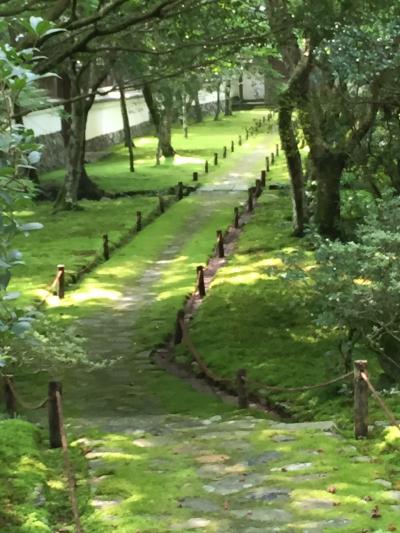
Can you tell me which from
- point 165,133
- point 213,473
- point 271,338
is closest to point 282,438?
point 213,473

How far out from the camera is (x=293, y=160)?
18.8 m

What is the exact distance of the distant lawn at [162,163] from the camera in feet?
108

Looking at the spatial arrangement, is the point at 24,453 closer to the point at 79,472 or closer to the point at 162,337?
the point at 79,472

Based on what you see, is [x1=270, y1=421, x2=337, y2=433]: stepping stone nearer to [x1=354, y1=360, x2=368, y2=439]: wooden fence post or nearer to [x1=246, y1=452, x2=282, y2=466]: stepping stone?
[x1=354, y1=360, x2=368, y2=439]: wooden fence post

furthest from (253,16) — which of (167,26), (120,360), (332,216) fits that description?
(120,360)

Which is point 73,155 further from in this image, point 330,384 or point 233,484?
point 233,484

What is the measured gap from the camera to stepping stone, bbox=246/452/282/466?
22.6 ft

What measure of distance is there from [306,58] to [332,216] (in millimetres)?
3883

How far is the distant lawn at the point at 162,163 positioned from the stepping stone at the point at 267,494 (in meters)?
26.2

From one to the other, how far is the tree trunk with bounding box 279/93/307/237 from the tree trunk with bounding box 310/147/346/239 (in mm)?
531

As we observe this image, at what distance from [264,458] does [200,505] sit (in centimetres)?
130

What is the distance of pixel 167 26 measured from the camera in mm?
14039

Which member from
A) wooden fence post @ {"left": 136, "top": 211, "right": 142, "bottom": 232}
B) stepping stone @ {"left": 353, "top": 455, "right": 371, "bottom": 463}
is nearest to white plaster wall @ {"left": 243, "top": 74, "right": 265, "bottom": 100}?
wooden fence post @ {"left": 136, "top": 211, "right": 142, "bottom": 232}

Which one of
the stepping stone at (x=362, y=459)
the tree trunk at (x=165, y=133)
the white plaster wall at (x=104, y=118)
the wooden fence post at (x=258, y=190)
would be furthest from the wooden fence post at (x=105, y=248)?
the tree trunk at (x=165, y=133)
